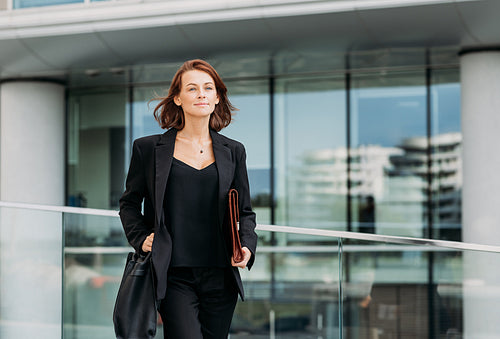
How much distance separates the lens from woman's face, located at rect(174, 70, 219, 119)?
9.45ft

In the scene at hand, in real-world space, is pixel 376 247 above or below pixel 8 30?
below

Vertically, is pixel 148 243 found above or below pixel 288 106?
below

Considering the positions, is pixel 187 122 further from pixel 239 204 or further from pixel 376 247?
pixel 376 247

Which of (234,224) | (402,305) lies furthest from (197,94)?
(402,305)

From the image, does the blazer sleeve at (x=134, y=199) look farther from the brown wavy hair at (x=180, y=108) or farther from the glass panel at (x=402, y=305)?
the glass panel at (x=402, y=305)

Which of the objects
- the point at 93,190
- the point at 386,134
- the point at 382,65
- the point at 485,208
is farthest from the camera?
the point at 93,190

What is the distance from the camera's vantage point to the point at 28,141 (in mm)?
11273

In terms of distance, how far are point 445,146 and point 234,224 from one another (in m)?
8.87

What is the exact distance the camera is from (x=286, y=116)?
460 inches

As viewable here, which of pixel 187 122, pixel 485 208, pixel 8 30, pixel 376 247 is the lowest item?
pixel 376 247

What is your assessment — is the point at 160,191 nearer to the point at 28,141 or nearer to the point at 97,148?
the point at 28,141

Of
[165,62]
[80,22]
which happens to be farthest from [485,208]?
[80,22]

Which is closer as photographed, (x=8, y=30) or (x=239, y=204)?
(x=239, y=204)

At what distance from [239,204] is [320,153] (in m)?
8.69
